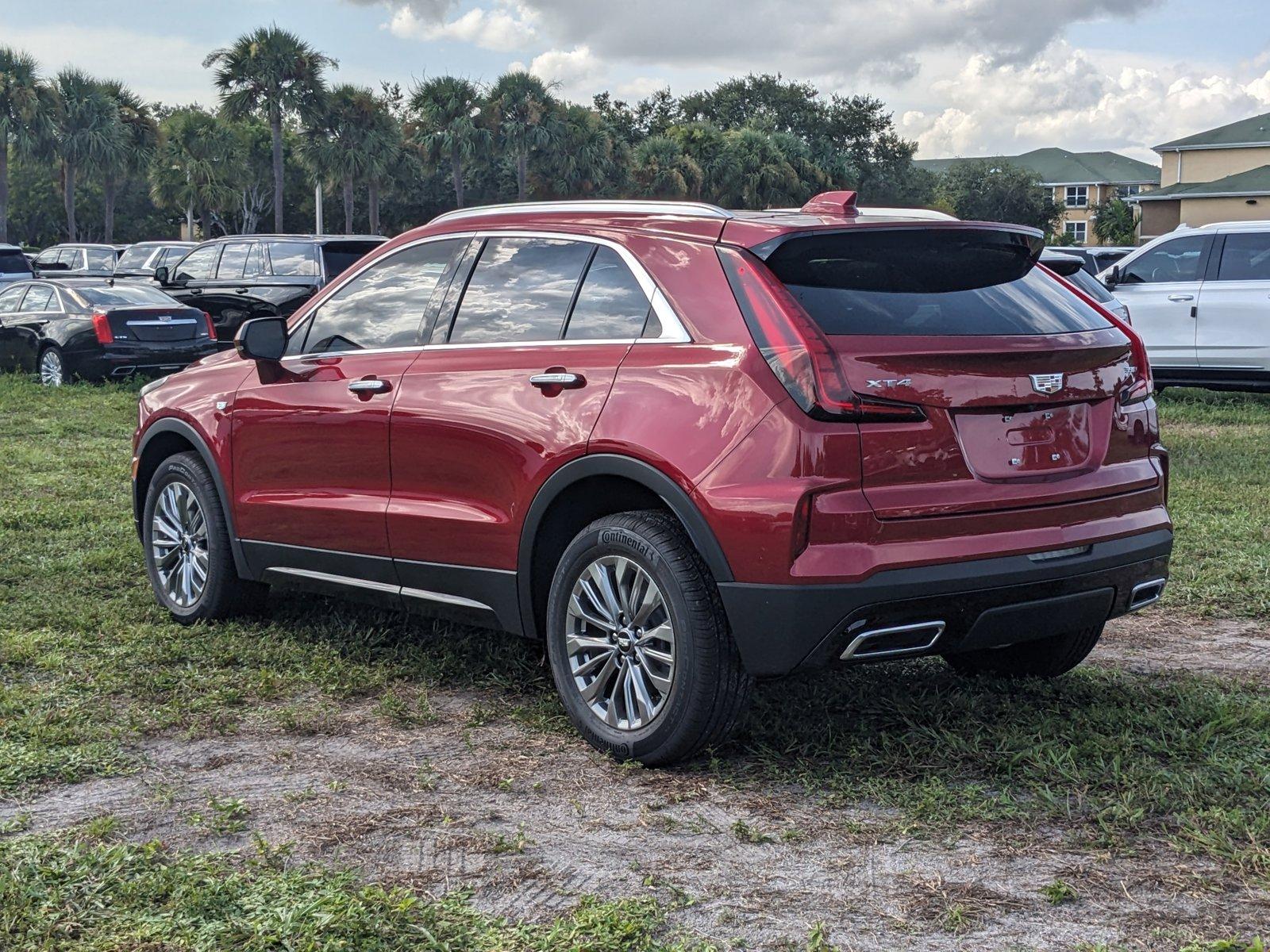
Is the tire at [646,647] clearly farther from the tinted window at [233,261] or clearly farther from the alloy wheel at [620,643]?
the tinted window at [233,261]

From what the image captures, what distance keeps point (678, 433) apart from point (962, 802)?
4.30ft

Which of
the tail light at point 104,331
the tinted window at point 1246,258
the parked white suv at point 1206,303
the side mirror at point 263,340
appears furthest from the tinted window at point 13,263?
the side mirror at point 263,340

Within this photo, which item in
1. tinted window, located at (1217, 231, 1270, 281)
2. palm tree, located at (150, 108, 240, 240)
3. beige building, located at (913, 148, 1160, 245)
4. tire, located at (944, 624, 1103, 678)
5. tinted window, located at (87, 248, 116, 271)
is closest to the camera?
tire, located at (944, 624, 1103, 678)

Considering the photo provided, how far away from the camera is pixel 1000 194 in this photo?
9588cm

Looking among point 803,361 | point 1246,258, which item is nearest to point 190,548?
point 803,361

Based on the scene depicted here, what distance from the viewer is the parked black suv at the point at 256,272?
17.3 metres

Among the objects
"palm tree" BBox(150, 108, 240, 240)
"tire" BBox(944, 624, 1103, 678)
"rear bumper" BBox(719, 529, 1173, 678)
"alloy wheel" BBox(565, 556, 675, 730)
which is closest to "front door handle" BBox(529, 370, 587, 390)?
"alloy wheel" BBox(565, 556, 675, 730)

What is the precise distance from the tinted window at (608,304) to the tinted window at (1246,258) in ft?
39.7

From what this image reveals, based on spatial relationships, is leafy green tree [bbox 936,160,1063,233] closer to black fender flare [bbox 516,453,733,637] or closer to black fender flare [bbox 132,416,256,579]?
black fender flare [bbox 132,416,256,579]

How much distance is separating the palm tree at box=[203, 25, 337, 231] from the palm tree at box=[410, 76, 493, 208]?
8.34 m

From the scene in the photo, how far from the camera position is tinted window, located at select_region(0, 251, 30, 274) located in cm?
2702

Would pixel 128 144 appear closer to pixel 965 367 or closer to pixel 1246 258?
pixel 1246 258

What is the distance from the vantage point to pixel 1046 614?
14.4ft

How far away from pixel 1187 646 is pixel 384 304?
3506 millimetres
